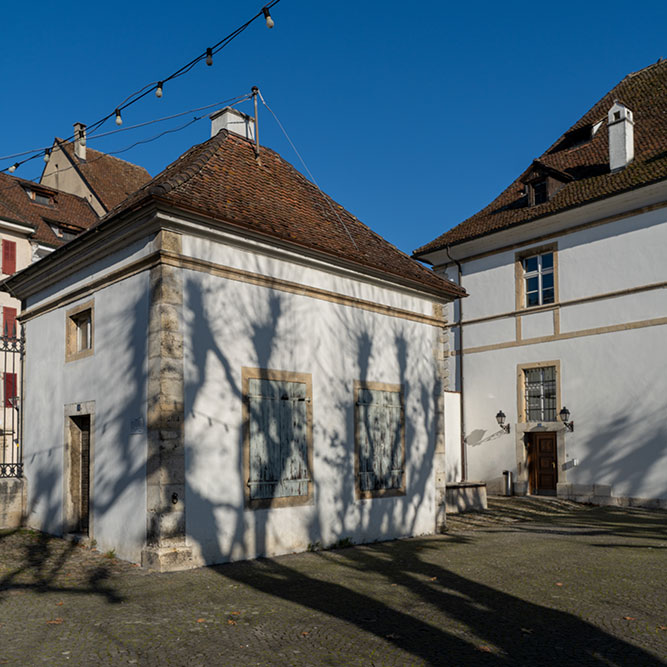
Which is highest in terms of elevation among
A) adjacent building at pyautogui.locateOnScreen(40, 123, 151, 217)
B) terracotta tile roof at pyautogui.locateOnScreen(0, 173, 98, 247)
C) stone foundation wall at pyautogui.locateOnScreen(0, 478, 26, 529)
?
adjacent building at pyautogui.locateOnScreen(40, 123, 151, 217)

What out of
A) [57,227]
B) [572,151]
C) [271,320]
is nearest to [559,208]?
[572,151]

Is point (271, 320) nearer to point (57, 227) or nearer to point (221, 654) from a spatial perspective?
point (221, 654)

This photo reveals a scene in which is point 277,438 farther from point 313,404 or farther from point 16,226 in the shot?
point 16,226

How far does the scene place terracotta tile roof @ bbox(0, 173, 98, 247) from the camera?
97.9 feet

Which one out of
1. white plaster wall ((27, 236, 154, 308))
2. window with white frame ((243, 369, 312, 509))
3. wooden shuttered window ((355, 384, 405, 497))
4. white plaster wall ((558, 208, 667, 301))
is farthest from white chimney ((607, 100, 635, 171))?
white plaster wall ((27, 236, 154, 308))

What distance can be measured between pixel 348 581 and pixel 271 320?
150 inches

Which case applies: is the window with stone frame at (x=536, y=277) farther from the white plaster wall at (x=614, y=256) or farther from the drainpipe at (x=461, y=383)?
the drainpipe at (x=461, y=383)

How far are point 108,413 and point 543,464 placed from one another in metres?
13.1

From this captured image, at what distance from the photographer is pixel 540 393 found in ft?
62.5

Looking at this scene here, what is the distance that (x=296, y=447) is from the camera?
1016 cm

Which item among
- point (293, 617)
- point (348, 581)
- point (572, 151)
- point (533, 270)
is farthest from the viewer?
point (572, 151)

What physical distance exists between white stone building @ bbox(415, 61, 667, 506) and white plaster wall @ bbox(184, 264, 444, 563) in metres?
6.81

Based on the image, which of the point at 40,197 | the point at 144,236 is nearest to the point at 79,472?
the point at 144,236

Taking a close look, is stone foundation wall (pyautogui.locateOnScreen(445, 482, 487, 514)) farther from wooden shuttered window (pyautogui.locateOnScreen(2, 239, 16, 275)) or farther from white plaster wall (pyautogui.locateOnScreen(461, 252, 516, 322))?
wooden shuttered window (pyautogui.locateOnScreen(2, 239, 16, 275))
